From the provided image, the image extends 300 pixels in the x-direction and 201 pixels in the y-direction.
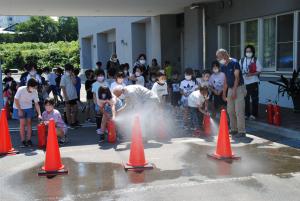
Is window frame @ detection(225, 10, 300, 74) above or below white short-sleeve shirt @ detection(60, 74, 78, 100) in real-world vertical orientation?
above

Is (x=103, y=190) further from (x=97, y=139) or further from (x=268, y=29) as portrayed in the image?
(x=268, y=29)

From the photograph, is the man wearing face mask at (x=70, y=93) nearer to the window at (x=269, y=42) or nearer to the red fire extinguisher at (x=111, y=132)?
the red fire extinguisher at (x=111, y=132)

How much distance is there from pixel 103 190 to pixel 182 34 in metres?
14.8

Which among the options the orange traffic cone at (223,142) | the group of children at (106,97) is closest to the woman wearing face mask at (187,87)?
the group of children at (106,97)

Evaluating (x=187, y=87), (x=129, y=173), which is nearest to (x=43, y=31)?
(x=187, y=87)

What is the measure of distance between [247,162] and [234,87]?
224cm

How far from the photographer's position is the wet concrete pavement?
17.8 ft

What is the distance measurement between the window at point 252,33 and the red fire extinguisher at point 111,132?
701cm

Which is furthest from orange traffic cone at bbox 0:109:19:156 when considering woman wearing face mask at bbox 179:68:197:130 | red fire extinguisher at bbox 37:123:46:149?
woman wearing face mask at bbox 179:68:197:130

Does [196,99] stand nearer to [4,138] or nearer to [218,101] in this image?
[218,101]

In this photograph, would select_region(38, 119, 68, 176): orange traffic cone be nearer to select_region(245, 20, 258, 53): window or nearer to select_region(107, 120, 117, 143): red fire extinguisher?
select_region(107, 120, 117, 143): red fire extinguisher

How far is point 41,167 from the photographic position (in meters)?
6.88

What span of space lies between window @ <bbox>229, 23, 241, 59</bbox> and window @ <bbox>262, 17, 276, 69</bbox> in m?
1.34

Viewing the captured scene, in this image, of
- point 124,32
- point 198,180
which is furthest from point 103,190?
point 124,32
